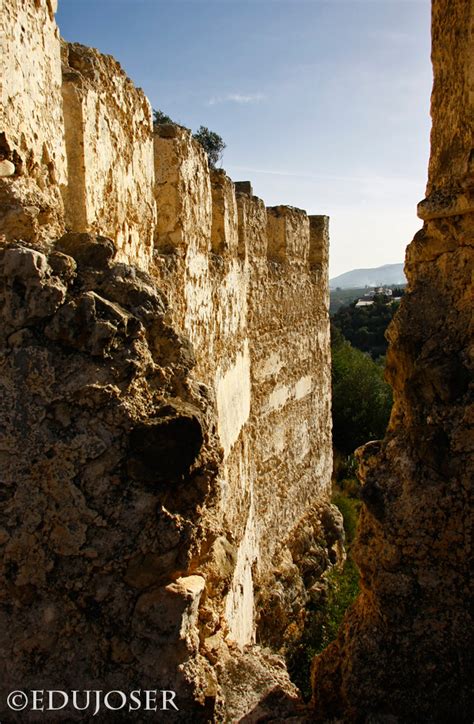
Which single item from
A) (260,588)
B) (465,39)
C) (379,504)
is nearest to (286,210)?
(260,588)

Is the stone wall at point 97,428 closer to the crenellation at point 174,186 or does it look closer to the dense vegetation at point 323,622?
the crenellation at point 174,186

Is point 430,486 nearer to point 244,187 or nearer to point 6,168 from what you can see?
point 6,168

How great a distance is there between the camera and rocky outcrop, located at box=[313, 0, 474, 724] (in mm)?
2486

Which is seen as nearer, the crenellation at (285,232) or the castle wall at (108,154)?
the castle wall at (108,154)

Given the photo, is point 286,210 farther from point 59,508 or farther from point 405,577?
point 59,508

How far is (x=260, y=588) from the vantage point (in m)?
5.87

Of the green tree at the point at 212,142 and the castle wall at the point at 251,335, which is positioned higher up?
the green tree at the point at 212,142

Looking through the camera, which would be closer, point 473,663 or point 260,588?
point 473,663

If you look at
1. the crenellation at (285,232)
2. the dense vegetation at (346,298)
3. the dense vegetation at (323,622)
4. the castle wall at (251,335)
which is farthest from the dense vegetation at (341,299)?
the dense vegetation at (323,622)

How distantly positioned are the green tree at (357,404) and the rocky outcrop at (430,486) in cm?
1024

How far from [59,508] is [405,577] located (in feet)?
4.64

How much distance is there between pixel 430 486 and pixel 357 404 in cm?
1163

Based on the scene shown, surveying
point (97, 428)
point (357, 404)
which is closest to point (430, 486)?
point (97, 428)

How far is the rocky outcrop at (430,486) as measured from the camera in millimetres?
2486
